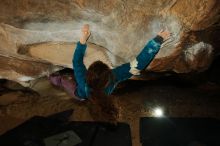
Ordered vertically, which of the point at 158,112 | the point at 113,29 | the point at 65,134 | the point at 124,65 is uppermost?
the point at 113,29

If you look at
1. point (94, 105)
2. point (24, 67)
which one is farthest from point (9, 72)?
point (94, 105)

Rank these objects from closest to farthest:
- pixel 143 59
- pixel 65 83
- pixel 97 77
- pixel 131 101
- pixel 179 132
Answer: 1. pixel 143 59
2. pixel 97 77
3. pixel 179 132
4. pixel 65 83
5. pixel 131 101

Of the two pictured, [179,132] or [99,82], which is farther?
[179,132]

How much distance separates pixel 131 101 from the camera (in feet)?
16.0

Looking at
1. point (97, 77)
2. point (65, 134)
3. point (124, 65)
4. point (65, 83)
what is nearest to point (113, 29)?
point (124, 65)

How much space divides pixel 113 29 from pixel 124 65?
45cm

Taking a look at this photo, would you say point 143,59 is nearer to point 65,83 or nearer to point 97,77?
point 97,77

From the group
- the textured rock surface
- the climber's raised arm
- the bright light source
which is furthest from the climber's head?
the bright light source

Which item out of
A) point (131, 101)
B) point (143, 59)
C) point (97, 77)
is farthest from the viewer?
point (131, 101)

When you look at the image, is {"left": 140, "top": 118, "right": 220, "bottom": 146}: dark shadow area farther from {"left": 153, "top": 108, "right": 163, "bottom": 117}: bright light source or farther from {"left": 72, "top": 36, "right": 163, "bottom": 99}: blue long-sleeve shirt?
{"left": 72, "top": 36, "right": 163, "bottom": 99}: blue long-sleeve shirt

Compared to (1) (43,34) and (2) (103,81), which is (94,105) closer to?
(2) (103,81)

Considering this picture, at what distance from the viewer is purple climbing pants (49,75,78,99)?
4203mm

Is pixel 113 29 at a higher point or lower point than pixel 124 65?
higher

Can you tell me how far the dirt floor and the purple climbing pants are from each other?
0.87ft
